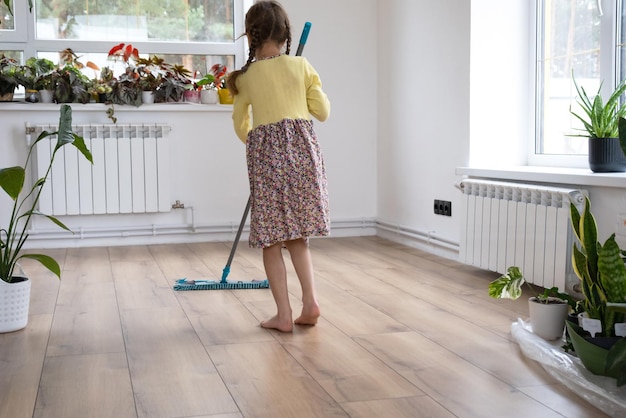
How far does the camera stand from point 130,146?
475 cm

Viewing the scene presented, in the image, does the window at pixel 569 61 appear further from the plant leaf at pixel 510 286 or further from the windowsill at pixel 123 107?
the windowsill at pixel 123 107

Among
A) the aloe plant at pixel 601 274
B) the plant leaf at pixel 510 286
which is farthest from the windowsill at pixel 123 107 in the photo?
the aloe plant at pixel 601 274

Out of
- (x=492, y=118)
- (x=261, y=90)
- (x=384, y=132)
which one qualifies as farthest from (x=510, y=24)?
(x=261, y=90)

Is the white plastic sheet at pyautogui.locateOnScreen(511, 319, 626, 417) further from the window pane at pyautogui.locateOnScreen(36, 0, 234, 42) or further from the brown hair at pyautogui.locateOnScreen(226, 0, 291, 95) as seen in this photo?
the window pane at pyautogui.locateOnScreen(36, 0, 234, 42)

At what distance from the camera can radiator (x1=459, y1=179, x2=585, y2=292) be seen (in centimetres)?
299

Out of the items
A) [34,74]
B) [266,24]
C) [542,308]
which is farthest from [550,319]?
[34,74]

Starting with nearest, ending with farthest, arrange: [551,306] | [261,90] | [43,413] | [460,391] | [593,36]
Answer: [43,413] → [460,391] → [551,306] → [261,90] → [593,36]

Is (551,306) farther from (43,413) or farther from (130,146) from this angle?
(130,146)

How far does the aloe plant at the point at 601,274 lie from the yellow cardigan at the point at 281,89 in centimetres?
99

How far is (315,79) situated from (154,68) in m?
2.51

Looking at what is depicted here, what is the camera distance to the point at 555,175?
312 centimetres

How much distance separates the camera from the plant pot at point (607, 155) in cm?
289

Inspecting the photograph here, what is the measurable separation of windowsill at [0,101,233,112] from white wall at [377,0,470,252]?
1.07 metres

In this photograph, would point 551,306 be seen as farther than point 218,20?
No
